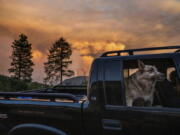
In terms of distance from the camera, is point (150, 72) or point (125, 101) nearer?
point (125, 101)

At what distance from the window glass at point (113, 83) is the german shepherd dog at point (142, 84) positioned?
128 mm

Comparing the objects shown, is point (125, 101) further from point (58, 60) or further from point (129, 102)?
point (58, 60)

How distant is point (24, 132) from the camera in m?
2.58

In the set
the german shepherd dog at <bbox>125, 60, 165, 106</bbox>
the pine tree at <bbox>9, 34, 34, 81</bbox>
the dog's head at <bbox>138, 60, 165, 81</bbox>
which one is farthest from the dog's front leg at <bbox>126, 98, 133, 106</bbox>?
the pine tree at <bbox>9, 34, 34, 81</bbox>

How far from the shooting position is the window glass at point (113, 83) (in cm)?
220

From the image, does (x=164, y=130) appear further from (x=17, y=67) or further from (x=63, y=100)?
(x=17, y=67)

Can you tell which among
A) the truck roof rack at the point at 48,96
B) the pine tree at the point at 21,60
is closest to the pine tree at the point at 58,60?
the pine tree at the point at 21,60

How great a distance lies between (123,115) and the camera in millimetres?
2102

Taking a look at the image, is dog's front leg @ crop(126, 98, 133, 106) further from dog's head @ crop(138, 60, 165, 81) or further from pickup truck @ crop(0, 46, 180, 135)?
dog's head @ crop(138, 60, 165, 81)

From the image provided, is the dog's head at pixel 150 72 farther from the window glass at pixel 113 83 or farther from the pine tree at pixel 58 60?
the pine tree at pixel 58 60

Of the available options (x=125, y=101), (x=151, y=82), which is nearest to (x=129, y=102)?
(x=125, y=101)

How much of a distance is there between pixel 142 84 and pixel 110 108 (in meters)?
0.53

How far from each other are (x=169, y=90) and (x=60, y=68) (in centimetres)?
3803

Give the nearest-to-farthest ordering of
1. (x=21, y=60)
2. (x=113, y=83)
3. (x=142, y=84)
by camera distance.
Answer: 1. (x=113, y=83)
2. (x=142, y=84)
3. (x=21, y=60)
